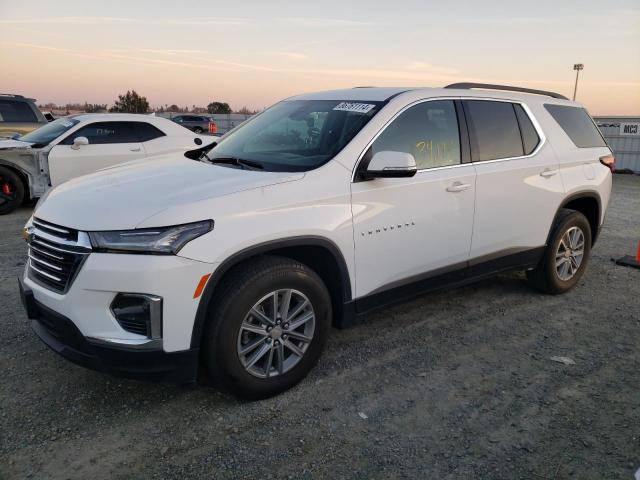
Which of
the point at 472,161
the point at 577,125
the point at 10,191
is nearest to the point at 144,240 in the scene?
the point at 472,161

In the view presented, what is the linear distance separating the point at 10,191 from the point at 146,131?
2.42 m

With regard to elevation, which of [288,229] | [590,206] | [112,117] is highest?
[112,117]

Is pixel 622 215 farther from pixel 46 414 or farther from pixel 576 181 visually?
pixel 46 414

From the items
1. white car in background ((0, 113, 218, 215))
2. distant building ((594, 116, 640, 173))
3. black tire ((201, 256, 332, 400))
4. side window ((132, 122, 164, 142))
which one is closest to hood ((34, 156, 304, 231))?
black tire ((201, 256, 332, 400))

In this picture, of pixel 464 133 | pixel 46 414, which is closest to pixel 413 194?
pixel 464 133

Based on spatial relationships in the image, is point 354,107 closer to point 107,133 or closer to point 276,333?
point 276,333

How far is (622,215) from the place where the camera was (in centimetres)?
964

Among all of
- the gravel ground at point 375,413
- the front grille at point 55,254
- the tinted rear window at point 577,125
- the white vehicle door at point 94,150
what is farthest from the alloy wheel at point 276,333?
the white vehicle door at point 94,150

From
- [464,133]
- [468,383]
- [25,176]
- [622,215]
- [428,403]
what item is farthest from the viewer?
[622,215]

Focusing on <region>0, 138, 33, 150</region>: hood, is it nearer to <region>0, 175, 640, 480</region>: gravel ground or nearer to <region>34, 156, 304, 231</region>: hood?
<region>0, 175, 640, 480</region>: gravel ground

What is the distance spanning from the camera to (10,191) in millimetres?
8492

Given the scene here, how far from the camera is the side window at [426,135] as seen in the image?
356 cm

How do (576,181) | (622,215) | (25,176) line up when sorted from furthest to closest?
1. (622,215)
2. (25,176)
3. (576,181)

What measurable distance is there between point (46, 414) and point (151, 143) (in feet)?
21.4
